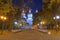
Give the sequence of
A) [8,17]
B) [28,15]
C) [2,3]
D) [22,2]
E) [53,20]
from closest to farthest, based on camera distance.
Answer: [2,3], [8,17], [53,20], [22,2], [28,15]

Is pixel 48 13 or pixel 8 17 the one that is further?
pixel 48 13

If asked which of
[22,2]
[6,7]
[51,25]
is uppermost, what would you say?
[22,2]

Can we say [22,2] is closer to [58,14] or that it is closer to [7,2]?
[58,14]

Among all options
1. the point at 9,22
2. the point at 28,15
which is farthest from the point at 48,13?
the point at 28,15

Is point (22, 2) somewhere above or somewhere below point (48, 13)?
above

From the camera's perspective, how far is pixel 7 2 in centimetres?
3241

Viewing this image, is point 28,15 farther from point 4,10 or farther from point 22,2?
point 4,10

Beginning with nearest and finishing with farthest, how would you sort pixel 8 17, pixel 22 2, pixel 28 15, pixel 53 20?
pixel 8 17 < pixel 53 20 < pixel 22 2 < pixel 28 15

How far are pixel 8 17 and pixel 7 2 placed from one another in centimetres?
1092

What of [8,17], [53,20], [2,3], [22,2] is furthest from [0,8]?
[22,2]

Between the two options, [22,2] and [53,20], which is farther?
[22,2]

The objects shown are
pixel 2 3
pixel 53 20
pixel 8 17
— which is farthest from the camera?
pixel 53 20

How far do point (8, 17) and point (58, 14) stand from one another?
13950mm

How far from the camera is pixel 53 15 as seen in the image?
4794 cm
